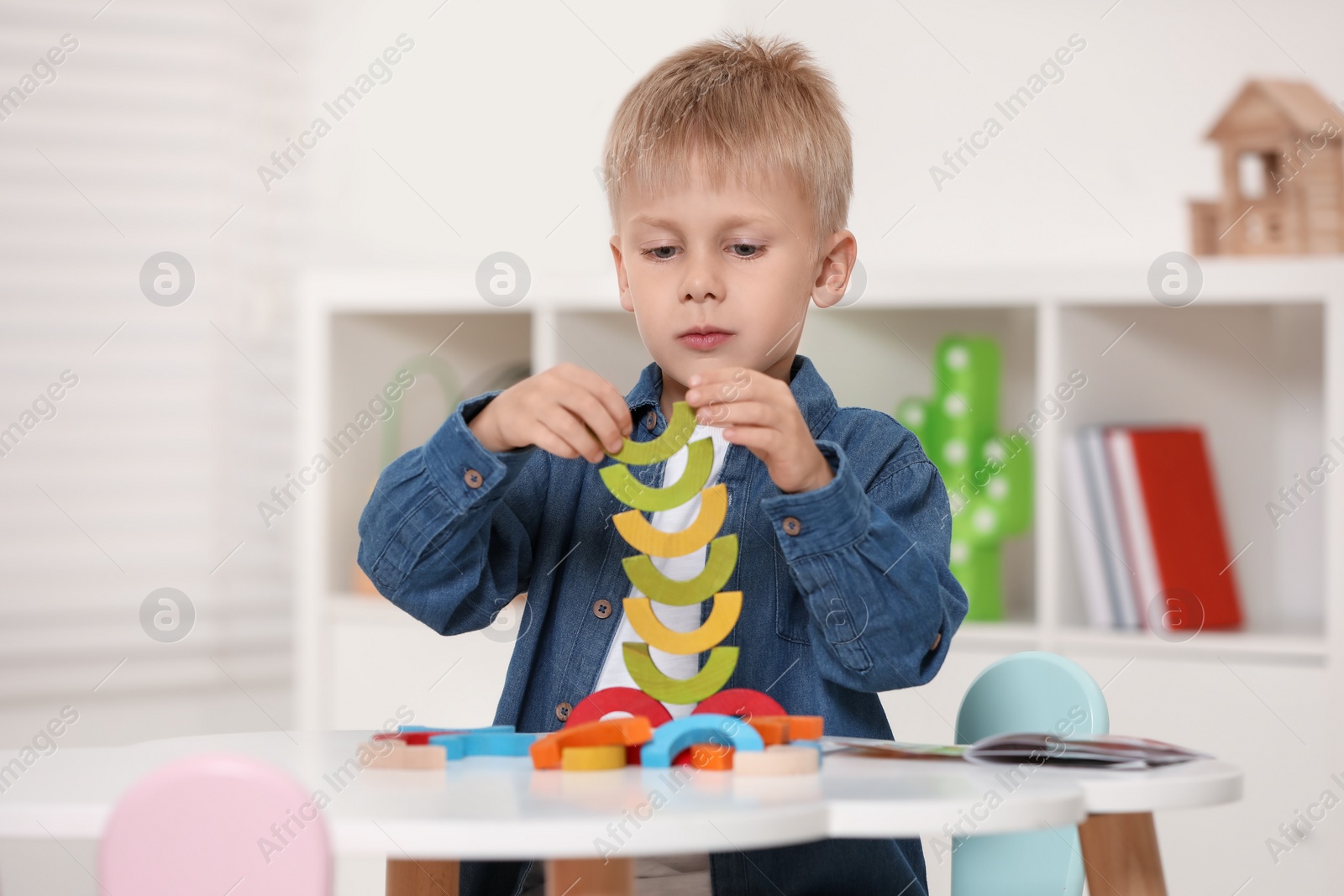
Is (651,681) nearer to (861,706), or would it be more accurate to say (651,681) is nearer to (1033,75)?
(861,706)

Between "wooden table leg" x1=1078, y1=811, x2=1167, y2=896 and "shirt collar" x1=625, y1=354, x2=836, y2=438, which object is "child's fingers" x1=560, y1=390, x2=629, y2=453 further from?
"wooden table leg" x1=1078, y1=811, x2=1167, y2=896

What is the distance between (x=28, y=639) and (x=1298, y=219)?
2141 millimetres

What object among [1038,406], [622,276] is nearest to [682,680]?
[622,276]

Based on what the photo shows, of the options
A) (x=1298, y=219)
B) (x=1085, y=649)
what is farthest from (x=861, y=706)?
(x=1298, y=219)

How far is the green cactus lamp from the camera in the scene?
85.9 inches

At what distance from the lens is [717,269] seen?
1.21 metres

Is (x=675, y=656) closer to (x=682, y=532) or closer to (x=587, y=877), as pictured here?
(x=682, y=532)

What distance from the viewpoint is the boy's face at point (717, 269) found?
122cm

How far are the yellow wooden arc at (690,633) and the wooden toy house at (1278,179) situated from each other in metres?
1.43

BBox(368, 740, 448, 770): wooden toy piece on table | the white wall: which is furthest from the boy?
the white wall

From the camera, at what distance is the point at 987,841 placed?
1.24 meters

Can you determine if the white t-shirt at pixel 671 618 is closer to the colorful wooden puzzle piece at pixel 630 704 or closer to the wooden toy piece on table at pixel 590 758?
the colorful wooden puzzle piece at pixel 630 704

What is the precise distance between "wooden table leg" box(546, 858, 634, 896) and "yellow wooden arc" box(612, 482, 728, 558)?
1.12ft

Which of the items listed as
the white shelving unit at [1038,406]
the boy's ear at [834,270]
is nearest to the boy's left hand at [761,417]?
the boy's ear at [834,270]
